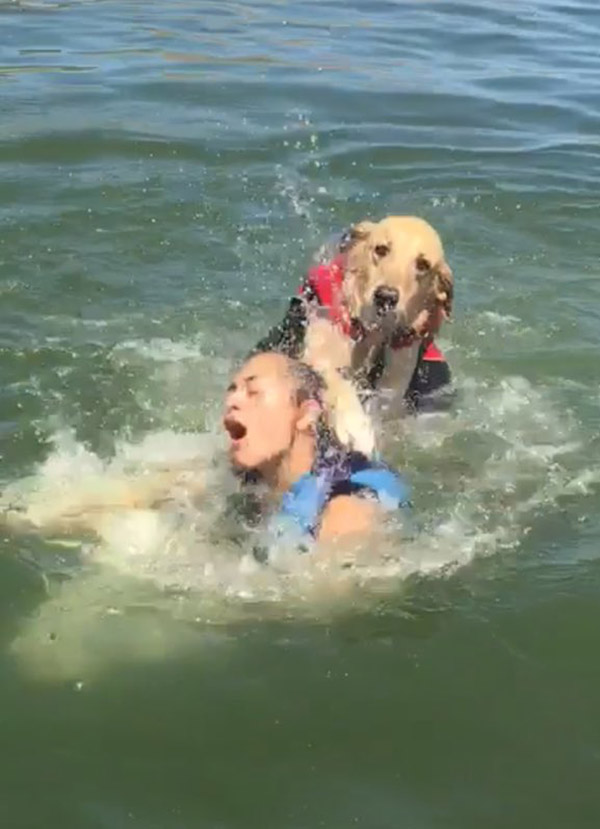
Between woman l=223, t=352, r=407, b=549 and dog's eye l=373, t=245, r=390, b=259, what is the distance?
112 centimetres

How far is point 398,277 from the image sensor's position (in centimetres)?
587

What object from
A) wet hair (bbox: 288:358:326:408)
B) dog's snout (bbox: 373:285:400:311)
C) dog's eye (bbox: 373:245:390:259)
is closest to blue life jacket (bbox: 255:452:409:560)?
wet hair (bbox: 288:358:326:408)

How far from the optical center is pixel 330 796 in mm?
Answer: 3920

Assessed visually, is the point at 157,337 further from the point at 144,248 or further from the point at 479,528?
the point at 479,528

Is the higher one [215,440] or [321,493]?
[321,493]

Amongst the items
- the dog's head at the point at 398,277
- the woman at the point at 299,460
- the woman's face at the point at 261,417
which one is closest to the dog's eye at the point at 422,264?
the dog's head at the point at 398,277

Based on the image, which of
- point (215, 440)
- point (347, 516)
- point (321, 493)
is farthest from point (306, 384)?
point (215, 440)

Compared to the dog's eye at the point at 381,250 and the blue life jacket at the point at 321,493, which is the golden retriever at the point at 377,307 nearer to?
the dog's eye at the point at 381,250

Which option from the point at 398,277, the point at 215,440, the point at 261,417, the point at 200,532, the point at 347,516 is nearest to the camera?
the point at 261,417

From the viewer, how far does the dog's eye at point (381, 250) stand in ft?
19.4

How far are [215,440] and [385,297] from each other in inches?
47.1

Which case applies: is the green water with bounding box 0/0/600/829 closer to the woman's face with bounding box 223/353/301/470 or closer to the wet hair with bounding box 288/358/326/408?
the woman's face with bounding box 223/353/301/470

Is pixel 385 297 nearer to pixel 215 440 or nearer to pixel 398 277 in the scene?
pixel 398 277

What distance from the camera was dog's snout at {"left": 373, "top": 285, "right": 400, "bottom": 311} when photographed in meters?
5.93
